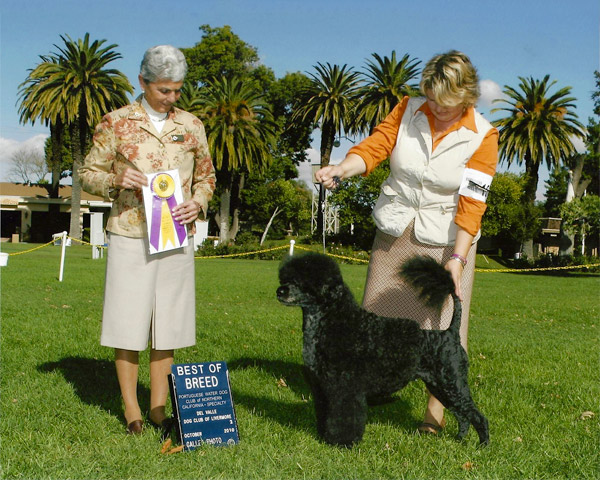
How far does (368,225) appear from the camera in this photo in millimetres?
37375

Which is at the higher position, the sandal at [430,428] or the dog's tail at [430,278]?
the dog's tail at [430,278]

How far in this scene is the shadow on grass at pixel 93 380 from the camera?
4.42m

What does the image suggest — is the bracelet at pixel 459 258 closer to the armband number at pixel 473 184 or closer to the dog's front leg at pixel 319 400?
the armband number at pixel 473 184

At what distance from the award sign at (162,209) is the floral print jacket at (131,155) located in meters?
0.11

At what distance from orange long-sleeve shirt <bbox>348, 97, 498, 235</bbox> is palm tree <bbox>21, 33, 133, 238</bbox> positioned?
38.3 metres

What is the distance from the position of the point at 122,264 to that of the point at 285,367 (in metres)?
2.41

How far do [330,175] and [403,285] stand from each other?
3.27 ft

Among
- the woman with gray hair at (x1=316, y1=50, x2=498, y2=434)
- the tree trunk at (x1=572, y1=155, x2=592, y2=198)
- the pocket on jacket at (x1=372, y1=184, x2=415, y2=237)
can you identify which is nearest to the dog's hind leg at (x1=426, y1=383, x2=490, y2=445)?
the woman with gray hair at (x1=316, y1=50, x2=498, y2=434)

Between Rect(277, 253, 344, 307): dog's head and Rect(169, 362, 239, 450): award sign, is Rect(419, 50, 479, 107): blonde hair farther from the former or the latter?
Rect(169, 362, 239, 450): award sign

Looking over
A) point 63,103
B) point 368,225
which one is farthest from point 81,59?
point 368,225

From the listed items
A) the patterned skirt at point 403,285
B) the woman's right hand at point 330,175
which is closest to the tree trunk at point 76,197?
the patterned skirt at point 403,285

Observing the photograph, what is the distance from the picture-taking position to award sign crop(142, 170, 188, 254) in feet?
11.9

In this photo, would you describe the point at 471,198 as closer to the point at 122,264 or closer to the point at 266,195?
the point at 122,264

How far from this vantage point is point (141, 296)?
375 centimetres
